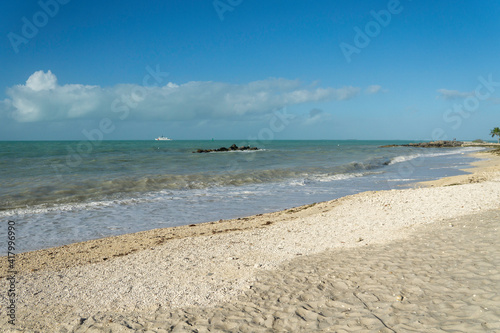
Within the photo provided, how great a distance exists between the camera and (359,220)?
889 centimetres

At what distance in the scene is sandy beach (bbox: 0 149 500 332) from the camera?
4004mm

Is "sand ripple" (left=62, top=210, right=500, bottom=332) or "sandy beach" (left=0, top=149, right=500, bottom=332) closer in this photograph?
"sand ripple" (left=62, top=210, right=500, bottom=332)

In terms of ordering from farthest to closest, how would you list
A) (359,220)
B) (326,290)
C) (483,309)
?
(359,220) → (326,290) → (483,309)

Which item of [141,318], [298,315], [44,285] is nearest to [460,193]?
[298,315]

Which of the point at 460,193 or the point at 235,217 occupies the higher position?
the point at 460,193

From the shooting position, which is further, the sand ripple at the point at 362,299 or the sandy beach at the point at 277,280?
the sandy beach at the point at 277,280

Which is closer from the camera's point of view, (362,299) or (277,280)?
(362,299)

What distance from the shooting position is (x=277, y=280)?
515cm

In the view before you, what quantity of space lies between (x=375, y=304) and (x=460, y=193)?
8952 mm

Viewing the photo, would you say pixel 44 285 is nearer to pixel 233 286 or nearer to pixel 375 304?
pixel 233 286

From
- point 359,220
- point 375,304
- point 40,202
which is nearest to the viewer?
point 375,304

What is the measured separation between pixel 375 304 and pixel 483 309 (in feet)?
4.03

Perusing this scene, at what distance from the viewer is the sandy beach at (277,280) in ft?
13.1

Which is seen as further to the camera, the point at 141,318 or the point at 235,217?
the point at 235,217
